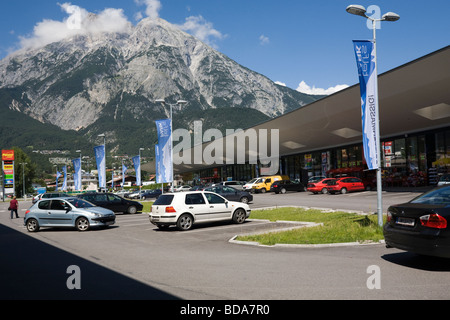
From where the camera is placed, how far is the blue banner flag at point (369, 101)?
12.6 metres

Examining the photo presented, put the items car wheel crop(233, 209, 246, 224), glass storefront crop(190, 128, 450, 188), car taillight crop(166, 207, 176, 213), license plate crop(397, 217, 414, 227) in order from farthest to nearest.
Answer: glass storefront crop(190, 128, 450, 188) < car wheel crop(233, 209, 246, 224) < car taillight crop(166, 207, 176, 213) < license plate crop(397, 217, 414, 227)

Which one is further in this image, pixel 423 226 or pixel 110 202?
pixel 110 202

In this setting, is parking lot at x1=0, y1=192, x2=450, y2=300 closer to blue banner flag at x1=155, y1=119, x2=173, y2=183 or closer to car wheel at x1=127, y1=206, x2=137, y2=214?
blue banner flag at x1=155, y1=119, x2=173, y2=183

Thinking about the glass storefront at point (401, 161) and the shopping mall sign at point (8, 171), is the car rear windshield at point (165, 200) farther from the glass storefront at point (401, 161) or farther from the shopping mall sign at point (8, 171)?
the shopping mall sign at point (8, 171)

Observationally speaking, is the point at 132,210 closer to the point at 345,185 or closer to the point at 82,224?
the point at 82,224

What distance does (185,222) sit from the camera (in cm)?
1586

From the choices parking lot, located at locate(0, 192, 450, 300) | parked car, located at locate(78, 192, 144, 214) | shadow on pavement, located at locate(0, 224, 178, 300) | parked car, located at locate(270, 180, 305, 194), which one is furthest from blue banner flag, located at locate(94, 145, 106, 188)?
shadow on pavement, located at locate(0, 224, 178, 300)

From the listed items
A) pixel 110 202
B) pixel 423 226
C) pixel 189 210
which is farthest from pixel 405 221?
pixel 110 202

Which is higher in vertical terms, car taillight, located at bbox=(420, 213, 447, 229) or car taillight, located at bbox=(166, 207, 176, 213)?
car taillight, located at bbox=(420, 213, 447, 229)

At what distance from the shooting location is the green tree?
11319 centimetres

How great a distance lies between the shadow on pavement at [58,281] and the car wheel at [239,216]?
7.84 meters

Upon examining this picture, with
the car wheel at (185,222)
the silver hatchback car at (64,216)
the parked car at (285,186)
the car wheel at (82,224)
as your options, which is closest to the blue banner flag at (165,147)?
the silver hatchback car at (64,216)

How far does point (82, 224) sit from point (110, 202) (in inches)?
365

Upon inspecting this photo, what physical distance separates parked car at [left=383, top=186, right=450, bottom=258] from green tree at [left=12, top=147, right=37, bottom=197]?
389 feet
